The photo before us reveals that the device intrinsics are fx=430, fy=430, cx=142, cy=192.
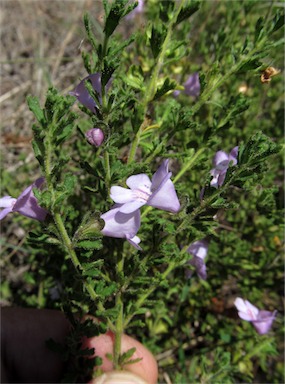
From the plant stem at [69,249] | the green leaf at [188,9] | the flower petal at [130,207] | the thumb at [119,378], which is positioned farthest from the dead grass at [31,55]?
the flower petal at [130,207]

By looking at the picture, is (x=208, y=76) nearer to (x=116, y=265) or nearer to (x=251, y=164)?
(x=251, y=164)

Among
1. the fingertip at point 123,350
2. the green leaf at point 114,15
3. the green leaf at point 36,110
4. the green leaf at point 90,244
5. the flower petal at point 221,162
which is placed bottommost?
the fingertip at point 123,350

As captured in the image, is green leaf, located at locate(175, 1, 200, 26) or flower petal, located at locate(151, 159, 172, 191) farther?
green leaf, located at locate(175, 1, 200, 26)

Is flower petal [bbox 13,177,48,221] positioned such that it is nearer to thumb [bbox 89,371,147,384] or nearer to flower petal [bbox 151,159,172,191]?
flower petal [bbox 151,159,172,191]

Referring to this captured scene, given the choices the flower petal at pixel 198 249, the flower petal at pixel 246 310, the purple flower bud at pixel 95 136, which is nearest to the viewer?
the purple flower bud at pixel 95 136

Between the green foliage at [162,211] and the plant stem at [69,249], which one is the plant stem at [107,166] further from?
the plant stem at [69,249]

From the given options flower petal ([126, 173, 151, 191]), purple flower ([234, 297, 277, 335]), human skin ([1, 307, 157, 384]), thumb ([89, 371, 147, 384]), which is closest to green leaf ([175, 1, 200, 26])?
flower petal ([126, 173, 151, 191])

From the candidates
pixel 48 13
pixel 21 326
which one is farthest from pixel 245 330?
pixel 48 13
